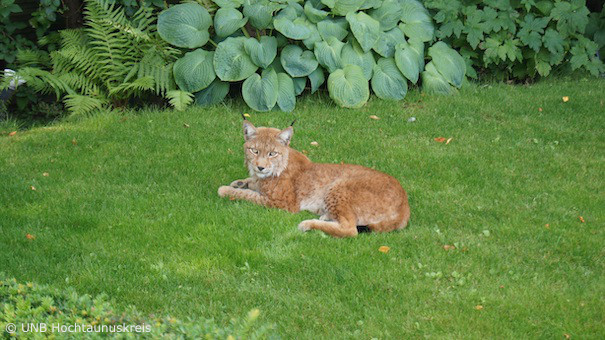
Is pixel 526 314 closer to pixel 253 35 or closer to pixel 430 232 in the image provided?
pixel 430 232

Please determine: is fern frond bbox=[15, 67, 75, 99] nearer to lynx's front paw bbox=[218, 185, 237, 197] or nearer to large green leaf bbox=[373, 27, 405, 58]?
lynx's front paw bbox=[218, 185, 237, 197]

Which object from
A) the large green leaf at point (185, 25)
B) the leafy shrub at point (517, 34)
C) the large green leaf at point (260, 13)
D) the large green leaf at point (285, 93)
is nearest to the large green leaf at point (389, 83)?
the leafy shrub at point (517, 34)

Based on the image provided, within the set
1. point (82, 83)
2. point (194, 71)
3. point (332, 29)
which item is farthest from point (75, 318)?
point (332, 29)

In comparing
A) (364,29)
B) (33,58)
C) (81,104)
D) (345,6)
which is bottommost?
(81,104)

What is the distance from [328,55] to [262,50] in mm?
898

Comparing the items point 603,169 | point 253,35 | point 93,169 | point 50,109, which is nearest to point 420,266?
point 603,169

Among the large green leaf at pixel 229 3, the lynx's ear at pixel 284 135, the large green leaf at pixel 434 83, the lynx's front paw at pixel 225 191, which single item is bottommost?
the large green leaf at pixel 434 83

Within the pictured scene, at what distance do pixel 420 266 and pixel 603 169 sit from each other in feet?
11.1

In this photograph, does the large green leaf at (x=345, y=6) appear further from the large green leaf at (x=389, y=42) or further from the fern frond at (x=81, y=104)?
the fern frond at (x=81, y=104)

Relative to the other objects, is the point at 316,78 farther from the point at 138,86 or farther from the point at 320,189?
the point at 320,189

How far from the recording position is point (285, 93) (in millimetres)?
9938

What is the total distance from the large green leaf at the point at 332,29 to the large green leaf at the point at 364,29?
16 centimetres

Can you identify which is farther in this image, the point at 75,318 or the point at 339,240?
the point at 339,240

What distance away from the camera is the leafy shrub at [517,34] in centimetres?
1080
